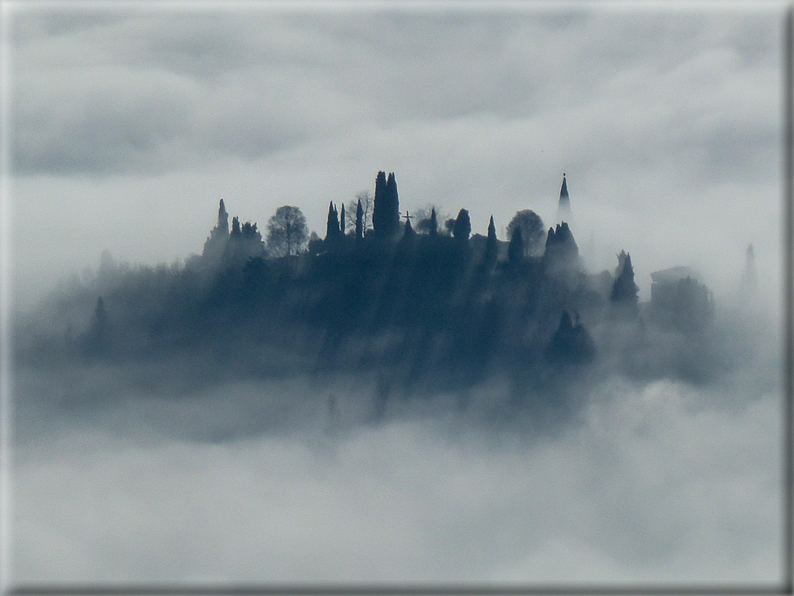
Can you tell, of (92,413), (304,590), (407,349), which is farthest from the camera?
(407,349)

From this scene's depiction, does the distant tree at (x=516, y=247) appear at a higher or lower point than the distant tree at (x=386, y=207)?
lower

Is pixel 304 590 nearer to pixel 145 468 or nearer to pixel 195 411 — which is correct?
pixel 145 468

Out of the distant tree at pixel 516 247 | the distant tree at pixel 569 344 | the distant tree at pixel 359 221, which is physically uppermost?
the distant tree at pixel 359 221

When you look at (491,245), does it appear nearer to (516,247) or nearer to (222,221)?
(516,247)

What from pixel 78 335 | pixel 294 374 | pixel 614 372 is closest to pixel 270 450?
pixel 294 374

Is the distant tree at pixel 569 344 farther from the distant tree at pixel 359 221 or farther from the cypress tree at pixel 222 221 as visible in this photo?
the cypress tree at pixel 222 221

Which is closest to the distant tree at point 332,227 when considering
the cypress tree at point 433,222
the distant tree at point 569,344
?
the cypress tree at point 433,222
